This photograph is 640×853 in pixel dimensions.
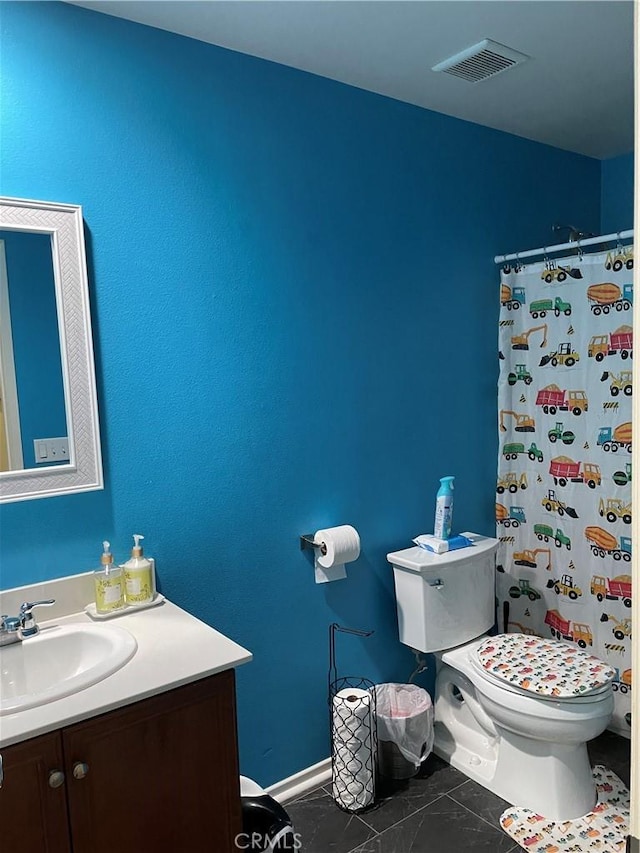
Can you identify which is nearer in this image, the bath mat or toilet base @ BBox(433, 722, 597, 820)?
the bath mat

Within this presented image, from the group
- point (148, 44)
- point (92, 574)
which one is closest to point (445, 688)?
point (92, 574)

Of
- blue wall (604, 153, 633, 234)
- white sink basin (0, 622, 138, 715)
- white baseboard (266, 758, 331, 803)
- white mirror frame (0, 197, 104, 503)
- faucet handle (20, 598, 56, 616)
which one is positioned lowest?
white baseboard (266, 758, 331, 803)

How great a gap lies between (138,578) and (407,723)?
1.12 meters

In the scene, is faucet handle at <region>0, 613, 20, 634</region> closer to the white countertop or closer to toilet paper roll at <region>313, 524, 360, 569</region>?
the white countertop

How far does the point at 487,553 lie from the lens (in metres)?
2.52

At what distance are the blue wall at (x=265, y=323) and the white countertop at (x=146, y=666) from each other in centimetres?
22

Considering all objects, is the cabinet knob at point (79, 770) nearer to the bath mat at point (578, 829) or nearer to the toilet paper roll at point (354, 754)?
the toilet paper roll at point (354, 754)

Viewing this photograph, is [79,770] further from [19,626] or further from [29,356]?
[29,356]

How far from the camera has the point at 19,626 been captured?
160 cm

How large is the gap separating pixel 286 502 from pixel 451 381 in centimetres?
91

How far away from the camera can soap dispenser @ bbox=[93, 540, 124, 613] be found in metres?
1.76

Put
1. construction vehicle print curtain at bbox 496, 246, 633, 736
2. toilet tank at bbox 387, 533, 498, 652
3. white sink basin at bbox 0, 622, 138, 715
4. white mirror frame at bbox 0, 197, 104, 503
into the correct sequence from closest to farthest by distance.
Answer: white sink basin at bbox 0, 622, 138, 715 → white mirror frame at bbox 0, 197, 104, 503 → toilet tank at bbox 387, 533, 498, 652 → construction vehicle print curtain at bbox 496, 246, 633, 736

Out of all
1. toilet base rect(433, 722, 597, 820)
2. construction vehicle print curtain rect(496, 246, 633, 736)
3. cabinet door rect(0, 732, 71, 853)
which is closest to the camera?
cabinet door rect(0, 732, 71, 853)

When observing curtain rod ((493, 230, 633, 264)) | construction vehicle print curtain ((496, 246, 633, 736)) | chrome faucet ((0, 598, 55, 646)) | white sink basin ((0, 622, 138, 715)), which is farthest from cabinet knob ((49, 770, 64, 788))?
curtain rod ((493, 230, 633, 264))
